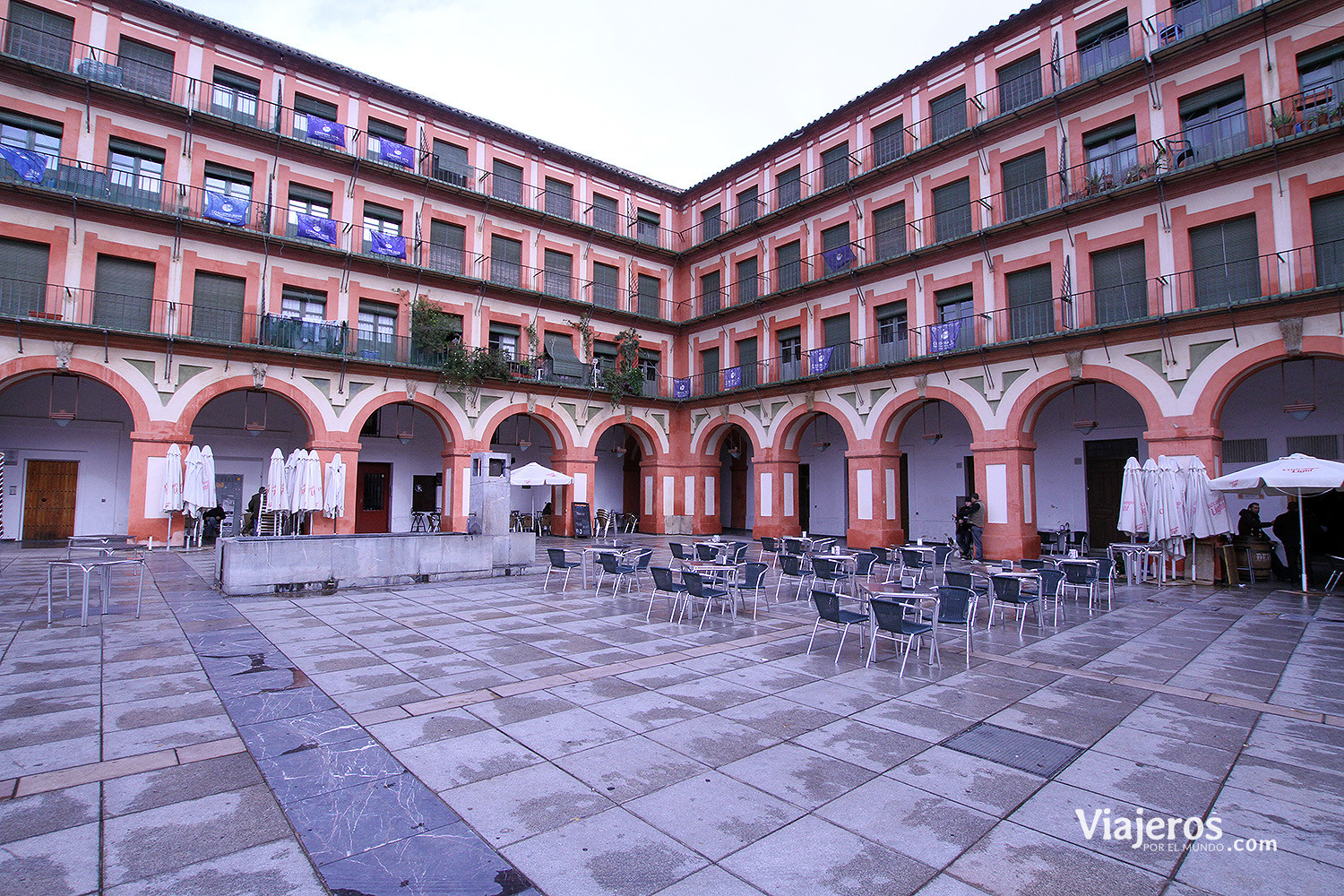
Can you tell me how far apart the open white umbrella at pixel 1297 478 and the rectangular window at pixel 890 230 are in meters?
10.2

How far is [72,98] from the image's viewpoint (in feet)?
50.3

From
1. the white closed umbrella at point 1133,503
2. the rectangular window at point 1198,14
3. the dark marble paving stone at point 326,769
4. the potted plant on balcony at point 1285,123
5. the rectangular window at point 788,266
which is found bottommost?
the dark marble paving stone at point 326,769

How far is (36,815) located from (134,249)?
1732 centimetres

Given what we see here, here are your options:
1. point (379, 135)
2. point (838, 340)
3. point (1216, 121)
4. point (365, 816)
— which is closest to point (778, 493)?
point (838, 340)

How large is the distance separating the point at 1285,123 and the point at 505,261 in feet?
64.6

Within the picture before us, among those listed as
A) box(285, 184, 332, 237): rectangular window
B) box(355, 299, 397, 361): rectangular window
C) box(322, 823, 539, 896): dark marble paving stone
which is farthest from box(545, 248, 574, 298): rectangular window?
box(322, 823, 539, 896): dark marble paving stone

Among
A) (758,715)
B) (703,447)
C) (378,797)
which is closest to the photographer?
(378,797)

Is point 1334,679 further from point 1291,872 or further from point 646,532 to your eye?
point 646,532

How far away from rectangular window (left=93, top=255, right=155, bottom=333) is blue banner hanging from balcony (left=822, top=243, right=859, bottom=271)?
18482 millimetres

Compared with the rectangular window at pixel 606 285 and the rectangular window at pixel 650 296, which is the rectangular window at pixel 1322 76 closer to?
the rectangular window at pixel 650 296

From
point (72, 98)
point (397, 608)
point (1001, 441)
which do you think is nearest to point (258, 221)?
point (72, 98)

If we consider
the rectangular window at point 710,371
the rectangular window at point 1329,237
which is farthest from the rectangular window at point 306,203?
the rectangular window at point 1329,237

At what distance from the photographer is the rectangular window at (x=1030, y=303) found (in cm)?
1588

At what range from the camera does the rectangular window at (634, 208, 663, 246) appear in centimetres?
2533
